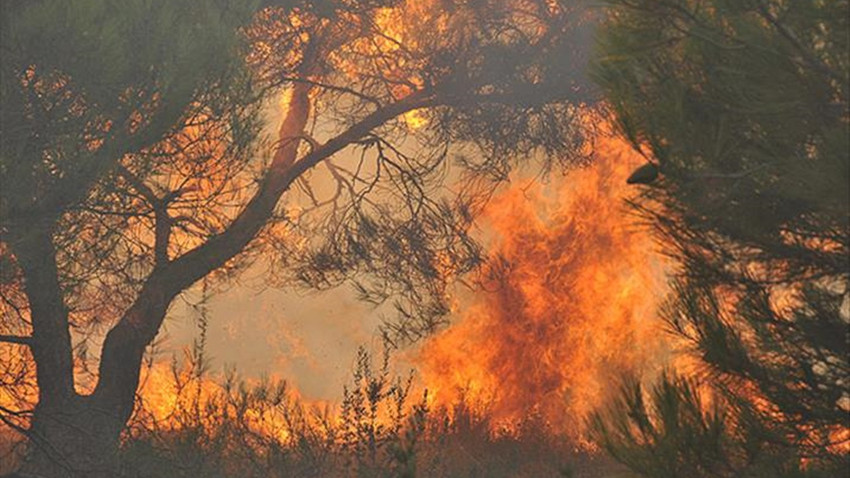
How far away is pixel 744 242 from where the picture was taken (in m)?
6.46

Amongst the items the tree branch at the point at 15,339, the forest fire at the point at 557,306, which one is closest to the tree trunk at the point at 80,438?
the tree branch at the point at 15,339

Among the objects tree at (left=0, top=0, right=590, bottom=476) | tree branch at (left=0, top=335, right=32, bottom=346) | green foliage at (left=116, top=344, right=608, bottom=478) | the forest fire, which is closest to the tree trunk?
tree at (left=0, top=0, right=590, bottom=476)

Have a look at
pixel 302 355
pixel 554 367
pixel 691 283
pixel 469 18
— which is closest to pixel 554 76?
pixel 469 18

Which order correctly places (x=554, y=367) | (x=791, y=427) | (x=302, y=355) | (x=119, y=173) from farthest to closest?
(x=302, y=355)
(x=554, y=367)
(x=119, y=173)
(x=791, y=427)

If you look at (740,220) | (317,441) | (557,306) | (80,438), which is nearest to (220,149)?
(80,438)

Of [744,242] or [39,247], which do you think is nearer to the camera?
[744,242]

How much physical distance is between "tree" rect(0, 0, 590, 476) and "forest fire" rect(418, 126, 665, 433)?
133 centimetres

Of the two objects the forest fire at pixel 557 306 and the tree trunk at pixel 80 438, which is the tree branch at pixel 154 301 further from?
the forest fire at pixel 557 306

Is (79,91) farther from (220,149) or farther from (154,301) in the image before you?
(154,301)

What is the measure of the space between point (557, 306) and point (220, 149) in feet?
19.8

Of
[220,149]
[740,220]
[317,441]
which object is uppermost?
[220,149]

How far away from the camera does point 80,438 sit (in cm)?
1194

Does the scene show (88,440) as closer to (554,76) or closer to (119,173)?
(119,173)

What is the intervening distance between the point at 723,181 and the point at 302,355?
18.8 m
